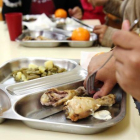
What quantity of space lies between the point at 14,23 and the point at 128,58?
99 centimetres

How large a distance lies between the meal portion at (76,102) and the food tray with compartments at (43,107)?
0.06 ft

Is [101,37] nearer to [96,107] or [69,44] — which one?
[69,44]

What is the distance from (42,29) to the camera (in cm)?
150

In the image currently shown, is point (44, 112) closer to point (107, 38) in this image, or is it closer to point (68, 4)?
point (107, 38)

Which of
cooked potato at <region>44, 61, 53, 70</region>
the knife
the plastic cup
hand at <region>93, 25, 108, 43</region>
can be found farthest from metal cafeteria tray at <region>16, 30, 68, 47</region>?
the knife

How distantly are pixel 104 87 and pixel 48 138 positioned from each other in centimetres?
24

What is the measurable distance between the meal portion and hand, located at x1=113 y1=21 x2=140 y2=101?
0.15 m

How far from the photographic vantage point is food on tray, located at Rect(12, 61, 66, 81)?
845mm

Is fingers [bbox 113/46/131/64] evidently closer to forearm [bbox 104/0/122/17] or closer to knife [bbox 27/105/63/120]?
knife [bbox 27/105/63/120]

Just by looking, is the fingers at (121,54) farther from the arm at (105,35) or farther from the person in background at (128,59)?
the arm at (105,35)

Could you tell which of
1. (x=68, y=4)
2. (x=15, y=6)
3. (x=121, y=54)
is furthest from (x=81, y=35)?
(x=68, y=4)

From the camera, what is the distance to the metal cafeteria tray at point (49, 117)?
21.2 inches

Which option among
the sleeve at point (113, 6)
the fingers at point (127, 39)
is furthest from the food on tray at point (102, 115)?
the sleeve at point (113, 6)

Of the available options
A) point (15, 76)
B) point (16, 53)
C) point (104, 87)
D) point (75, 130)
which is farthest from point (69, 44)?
point (75, 130)
